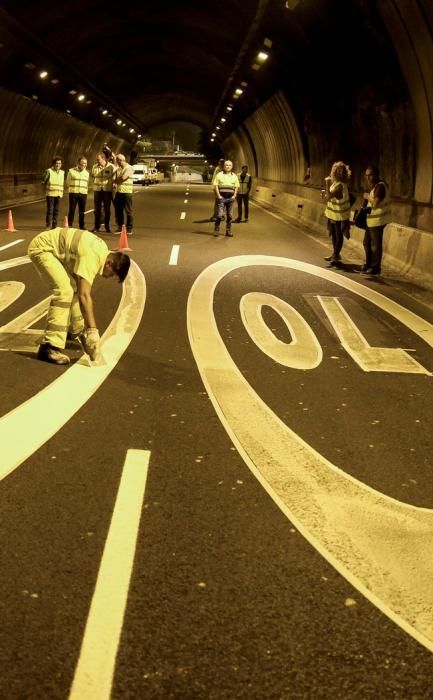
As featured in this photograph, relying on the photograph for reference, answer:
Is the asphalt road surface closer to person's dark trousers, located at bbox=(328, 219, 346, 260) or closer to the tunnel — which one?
person's dark trousers, located at bbox=(328, 219, 346, 260)

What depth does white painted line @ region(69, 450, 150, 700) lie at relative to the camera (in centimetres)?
281

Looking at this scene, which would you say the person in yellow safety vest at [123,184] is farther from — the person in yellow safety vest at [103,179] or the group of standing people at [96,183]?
the person in yellow safety vest at [103,179]

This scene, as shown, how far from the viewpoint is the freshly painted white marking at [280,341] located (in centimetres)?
809

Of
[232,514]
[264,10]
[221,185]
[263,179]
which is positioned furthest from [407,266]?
[263,179]

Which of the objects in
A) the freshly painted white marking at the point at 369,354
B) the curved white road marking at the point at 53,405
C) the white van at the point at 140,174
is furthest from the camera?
the white van at the point at 140,174

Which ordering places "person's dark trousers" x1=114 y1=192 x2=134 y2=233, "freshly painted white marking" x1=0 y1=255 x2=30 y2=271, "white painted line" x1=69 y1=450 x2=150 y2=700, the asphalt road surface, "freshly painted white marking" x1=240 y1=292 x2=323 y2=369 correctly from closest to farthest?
1. "white painted line" x1=69 y1=450 x2=150 y2=700
2. the asphalt road surface
3. "freshly painted white marking" x1=240 y1=292 x2=323 y2=369
4. "freshly painted white marking" x1=0 y1=255 x2=30 y2=271
5. "person's dark trousers" x1=114 y1=192 x2=134 y2=233

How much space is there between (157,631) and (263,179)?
159ft

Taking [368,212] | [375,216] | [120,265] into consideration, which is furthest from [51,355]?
[368,212]

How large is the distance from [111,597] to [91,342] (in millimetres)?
4186

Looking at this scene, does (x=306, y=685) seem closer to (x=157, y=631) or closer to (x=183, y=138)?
(x=157, y=631)

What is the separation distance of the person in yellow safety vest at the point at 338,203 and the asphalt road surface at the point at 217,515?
6393 millimetres

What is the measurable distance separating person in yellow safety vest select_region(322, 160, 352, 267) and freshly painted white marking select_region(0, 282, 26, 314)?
6.77 m

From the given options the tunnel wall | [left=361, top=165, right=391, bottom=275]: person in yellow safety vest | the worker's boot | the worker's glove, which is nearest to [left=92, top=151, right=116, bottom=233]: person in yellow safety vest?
[left=361, top=165, right=391, bottom=275]: person in yellow safety vest

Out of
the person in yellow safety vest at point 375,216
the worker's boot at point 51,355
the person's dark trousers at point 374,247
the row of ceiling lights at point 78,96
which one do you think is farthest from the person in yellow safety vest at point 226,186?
the row of ceiling lights at point 78,96
